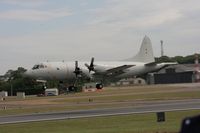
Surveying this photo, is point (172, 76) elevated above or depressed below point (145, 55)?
below

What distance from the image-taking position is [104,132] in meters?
17.3

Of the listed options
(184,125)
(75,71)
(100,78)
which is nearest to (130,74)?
(100,78)

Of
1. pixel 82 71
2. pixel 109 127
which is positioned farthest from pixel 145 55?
pixel 109 127

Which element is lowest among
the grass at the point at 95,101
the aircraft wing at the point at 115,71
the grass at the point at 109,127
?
the grass at the point at 109,127

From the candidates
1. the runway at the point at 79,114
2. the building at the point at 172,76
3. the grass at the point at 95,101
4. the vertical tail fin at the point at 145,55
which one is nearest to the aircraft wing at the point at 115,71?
the vertical tail fin at the point at 145,55

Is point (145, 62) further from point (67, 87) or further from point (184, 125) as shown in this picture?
point (184, 125)

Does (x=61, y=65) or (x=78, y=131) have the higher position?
(x=61, y=65)

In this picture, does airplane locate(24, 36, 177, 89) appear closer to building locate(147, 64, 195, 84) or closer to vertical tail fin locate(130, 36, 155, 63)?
vertical tail fin locate(130, 36, 155, 63)

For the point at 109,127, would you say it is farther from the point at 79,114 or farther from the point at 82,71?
the point at 82,71

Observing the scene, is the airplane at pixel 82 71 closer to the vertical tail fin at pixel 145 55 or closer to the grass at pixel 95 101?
the vertical tail fin at pixel 145 55

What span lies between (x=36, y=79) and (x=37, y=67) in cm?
301

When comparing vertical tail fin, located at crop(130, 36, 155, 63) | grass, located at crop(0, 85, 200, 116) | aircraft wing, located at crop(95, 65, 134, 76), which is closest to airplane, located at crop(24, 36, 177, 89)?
aircraft wing, located at crop(95, 65, 134, 76)

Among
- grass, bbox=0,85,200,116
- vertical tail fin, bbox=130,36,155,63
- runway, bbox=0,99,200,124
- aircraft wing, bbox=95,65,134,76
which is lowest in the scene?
runway, bbox=0,99,200,124

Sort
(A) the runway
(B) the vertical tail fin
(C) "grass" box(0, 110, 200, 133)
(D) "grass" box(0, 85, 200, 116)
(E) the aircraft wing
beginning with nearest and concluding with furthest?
1. (C) "grass" box(0, 110, 200, 133)
2. (A) the runway
3. (D) "grass" box(0, 85, 200, 116)
4. (E) the aircraft wing
5. (B) the vertical tail fin
